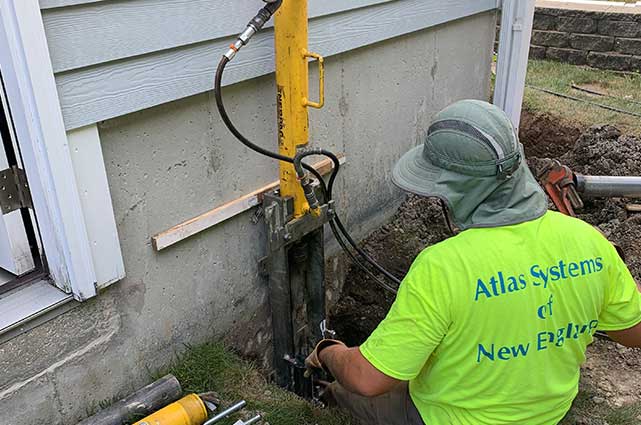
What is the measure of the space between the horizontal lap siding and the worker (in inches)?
35.8

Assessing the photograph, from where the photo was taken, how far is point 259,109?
2.78 m

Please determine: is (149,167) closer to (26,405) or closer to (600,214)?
(26,405)

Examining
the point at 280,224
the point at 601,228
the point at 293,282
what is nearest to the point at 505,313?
the point at 280,224

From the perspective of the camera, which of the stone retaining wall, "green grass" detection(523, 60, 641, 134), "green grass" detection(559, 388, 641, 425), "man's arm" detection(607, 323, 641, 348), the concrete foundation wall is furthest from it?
the stone retaining wall

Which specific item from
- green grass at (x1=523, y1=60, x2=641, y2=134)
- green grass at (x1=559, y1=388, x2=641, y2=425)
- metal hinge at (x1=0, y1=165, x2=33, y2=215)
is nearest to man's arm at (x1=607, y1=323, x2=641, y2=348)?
green grass at (x1=559, y1=388, x2=641, y2=425)

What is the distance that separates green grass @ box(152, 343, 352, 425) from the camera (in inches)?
103

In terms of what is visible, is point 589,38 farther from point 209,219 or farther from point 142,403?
point 142,403

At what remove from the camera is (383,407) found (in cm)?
252

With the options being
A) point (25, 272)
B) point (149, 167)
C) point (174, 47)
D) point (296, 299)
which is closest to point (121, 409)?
point (25, 272)

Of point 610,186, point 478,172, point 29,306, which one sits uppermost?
point 478,172

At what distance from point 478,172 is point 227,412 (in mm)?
1336

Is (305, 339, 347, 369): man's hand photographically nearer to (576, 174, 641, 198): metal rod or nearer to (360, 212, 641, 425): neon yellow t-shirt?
(360, 212, 641, 425): neon yellow t-shirt

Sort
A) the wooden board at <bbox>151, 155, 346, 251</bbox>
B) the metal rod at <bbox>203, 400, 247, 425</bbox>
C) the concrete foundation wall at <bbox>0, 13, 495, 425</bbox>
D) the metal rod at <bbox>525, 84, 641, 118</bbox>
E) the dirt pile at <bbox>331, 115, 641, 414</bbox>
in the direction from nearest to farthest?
the concrete foundation wall at <bbox>0, 13, 495, 425</bbox>, the metal rod at <bbox>203, 400, 247, 425</bbox>, the wooden board at <bbox>151, 155, 346, 251</bbox>, the dirt pile at <bbox>331, 115, 641, 414</bbox>, the metal rod at <bbox>525, 84, 641, 118</bbox>

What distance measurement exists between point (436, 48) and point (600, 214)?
Result: 178 centimetres
